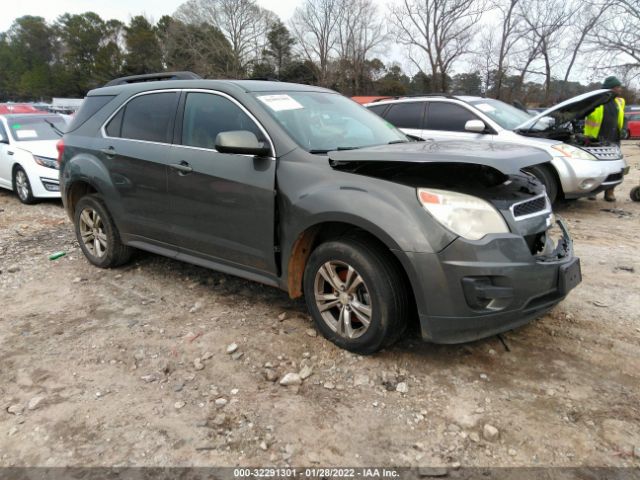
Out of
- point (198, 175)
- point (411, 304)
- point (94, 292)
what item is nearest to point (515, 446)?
point (411, 304)

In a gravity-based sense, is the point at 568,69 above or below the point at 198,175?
above

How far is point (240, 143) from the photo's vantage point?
3.12m

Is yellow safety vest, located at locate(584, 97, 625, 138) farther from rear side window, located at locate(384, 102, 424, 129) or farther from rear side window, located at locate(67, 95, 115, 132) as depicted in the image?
rear side window, located at locate(67, 95, 115, 132)

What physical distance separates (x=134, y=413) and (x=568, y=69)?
3746cm

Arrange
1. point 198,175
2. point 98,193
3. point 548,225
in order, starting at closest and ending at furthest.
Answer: point 548,225 < point 198,175 < point 98,193

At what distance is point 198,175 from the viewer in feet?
11.7

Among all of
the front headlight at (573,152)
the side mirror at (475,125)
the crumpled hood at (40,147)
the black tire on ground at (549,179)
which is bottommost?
the black tire on ground at (549,179)

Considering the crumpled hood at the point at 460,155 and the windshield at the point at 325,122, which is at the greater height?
the windshield at the point at 325,122

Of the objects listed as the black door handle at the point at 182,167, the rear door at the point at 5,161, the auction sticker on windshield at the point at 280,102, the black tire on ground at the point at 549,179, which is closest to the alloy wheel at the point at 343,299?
the auction sticker on windshield at the point at 280,102

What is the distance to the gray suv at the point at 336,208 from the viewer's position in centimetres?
260

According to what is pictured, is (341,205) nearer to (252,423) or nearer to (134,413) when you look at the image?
(252,423)

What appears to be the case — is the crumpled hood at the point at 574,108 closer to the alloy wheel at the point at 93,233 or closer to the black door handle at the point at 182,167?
the black door handle at the point at 182,167

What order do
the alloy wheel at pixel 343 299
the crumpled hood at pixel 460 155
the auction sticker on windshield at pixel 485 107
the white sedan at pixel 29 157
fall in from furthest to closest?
1. the white sedan at pixel 29 157
2. the auction sticker on windshield at pixel 485 107
3. the alloy wheel at pixel 343 299
4. the crumpled hood at pixel 460 155

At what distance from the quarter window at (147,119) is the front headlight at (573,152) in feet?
17.0
